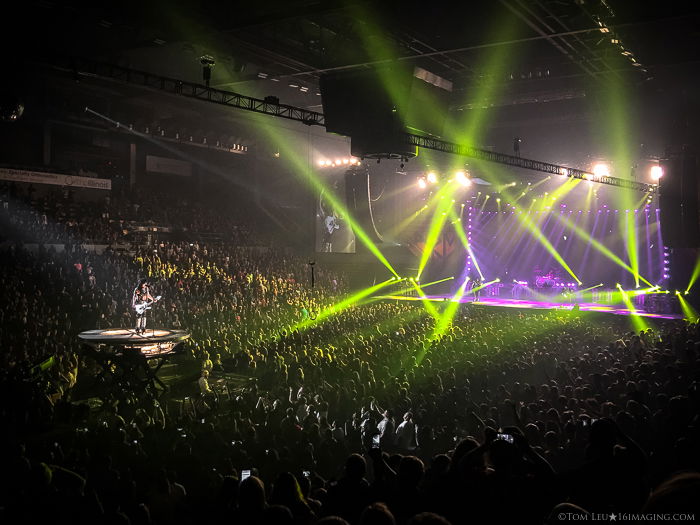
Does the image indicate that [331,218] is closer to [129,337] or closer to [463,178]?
[463,178]

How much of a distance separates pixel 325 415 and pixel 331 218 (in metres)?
27.2

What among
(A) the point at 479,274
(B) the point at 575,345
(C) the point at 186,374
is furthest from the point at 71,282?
(A) the point at 479,274

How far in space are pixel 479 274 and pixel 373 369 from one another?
875 inches

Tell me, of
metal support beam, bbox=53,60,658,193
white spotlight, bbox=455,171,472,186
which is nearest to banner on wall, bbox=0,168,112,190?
metal support beam, bbox=53,60,658,193

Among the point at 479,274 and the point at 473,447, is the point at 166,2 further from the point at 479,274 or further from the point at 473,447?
the point at 479,274

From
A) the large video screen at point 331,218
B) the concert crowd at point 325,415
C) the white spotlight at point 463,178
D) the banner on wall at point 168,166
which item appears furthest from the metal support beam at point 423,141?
the large video screen at point 331,218

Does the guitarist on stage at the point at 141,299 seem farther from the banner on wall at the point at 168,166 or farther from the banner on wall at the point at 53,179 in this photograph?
the banner on wall at the point at 168,166

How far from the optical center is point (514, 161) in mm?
22812

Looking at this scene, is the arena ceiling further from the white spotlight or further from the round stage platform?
the white spotlight

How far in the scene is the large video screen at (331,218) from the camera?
3403 centimetres

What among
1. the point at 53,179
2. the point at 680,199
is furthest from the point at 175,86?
the point at 680,199

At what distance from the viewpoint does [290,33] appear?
47.6 feet

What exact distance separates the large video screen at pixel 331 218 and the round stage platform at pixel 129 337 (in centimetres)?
2008

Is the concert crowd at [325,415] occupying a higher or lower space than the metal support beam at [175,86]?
lower
